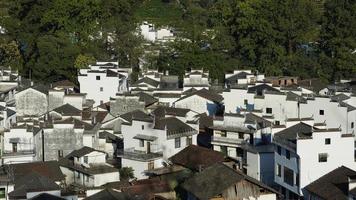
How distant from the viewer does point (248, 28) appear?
1617 inches

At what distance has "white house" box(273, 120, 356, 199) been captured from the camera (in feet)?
72.6

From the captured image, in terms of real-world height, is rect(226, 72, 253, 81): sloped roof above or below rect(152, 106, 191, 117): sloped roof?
above

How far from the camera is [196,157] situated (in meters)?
25.1

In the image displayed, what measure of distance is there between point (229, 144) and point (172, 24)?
29602 millimetres

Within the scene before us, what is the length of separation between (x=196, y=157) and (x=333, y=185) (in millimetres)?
5620

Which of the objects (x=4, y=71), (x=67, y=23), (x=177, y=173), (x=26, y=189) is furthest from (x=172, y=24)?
(x=26, y=189)

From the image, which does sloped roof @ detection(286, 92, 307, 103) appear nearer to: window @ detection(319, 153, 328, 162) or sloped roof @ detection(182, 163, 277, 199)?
window @ detection(319, 153, 328, 162)

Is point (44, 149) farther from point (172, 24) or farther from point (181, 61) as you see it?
point (172, 24)

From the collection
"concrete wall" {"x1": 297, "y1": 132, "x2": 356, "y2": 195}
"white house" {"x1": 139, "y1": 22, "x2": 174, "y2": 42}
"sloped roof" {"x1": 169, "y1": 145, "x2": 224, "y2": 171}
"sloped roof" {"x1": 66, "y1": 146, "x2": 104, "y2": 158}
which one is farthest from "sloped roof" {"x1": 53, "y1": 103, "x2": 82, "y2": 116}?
"white house" {"x1": 139, "y1": 22, "x2": 174, "y2": 42}

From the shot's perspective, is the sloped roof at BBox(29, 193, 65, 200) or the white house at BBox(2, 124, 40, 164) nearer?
the sloped roof at BBox(29, 193, 65, 200)

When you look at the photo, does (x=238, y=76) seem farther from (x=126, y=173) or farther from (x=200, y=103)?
(x=126, y=173)

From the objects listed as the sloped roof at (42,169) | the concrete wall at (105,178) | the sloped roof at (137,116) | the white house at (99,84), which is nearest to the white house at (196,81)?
the white house at (99,84)

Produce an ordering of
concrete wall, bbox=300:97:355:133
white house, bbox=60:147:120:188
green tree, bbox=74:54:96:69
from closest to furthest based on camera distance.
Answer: white house, bbox=60:147:120:188 → concrete wall, bbox=300:97:355:133 → green tree, bbox=74:54:96:69

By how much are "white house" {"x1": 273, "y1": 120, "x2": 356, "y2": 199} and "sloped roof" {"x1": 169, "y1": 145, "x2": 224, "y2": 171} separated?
8.48ft
